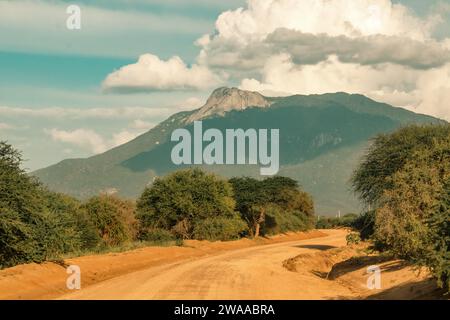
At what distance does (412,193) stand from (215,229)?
37.1 meters

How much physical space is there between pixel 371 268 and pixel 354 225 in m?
16.6

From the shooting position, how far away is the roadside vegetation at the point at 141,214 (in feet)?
95.9

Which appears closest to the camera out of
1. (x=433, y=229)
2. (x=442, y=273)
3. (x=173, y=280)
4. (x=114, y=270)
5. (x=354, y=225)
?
(x=442, y=273)

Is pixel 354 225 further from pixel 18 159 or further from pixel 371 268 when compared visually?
pixel 18 159

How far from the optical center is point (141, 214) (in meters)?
67.6

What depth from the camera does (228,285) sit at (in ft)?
82.5

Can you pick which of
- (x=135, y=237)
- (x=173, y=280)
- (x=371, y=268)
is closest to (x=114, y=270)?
(x=173, y=280)

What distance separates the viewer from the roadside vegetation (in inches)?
1150

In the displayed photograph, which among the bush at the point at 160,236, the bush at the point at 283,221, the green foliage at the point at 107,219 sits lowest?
the bush at the point at 283,221

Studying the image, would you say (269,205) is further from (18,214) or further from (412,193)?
(18,214)

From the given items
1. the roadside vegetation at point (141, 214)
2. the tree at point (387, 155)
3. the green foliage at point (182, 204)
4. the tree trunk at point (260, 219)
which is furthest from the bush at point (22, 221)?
the tree trunk at point (260, 219)

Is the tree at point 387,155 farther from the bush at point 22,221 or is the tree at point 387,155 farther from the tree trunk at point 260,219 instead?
the tree trunk at point 260,219

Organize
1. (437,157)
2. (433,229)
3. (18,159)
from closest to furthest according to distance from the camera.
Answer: (433,229)
(18,159)
(437,157)

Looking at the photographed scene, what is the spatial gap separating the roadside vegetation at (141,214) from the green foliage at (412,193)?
16908 mm
